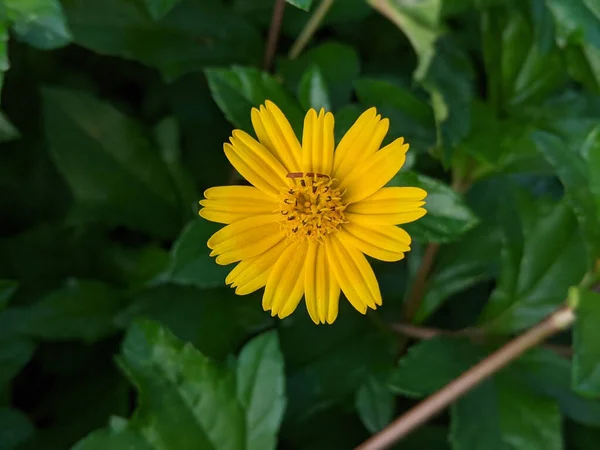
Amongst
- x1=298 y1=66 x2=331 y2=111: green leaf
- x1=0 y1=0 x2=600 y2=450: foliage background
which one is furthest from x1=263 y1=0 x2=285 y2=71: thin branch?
x1=298 y1=66 x2=331 y2=111: green leaf

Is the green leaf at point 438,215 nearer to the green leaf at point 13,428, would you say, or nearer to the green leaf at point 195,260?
the green leaf at point 195,260

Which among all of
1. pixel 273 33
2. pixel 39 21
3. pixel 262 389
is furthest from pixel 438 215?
pixel 39 21

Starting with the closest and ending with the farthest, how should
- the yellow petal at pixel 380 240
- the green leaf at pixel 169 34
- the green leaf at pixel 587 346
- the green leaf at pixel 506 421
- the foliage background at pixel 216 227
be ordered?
the yellow petal at pixel 380 240, the green leaf at pixel 587 346, the foliage background at pixel 216 227, the green leaf at pixel 506 421, the green leaf at pixel 169 34

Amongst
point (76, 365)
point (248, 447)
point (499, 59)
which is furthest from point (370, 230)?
point (76, 365)

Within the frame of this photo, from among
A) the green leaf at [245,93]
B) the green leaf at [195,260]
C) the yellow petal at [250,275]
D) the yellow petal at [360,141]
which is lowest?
the green leaf at [195,260]

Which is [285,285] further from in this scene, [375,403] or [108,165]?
[108,165]

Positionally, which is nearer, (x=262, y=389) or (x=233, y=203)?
(x=233, y=203)

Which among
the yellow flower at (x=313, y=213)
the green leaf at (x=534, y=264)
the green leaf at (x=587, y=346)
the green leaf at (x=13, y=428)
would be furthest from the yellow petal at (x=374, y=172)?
the green leaf at (x=13, y=428)

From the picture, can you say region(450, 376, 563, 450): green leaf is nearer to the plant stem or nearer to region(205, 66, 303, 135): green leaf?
region(205, 66, 303, 135): green leaf
